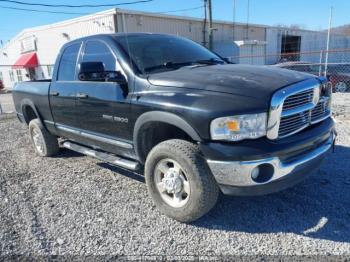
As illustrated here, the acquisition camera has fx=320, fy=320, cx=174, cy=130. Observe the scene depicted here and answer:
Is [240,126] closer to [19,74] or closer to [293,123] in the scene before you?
[293,123]

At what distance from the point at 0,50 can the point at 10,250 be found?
1680 inches

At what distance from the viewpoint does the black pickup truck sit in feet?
8.93

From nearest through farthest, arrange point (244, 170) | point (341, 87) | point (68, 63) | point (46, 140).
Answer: point (244, 170), point (68, 63), point (46, 140), point (341, 87)

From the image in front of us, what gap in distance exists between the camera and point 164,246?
2.91 m

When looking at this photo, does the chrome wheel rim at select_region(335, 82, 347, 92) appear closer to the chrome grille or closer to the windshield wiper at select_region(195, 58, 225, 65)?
the windshield wiper at select_region(195, 58, 225, 65)

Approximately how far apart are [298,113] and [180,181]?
1.30 m

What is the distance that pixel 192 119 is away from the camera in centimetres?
284

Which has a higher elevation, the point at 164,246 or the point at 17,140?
the point at 164,246

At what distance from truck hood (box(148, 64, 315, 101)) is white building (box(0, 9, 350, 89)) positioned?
12.6 m

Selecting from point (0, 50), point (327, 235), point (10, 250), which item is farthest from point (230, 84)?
point (0, 50)

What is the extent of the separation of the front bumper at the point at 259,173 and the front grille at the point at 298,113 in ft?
0.81

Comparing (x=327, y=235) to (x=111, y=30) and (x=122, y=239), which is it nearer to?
(x=122, y=239)

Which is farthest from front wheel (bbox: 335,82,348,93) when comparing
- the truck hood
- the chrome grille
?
the truck hood

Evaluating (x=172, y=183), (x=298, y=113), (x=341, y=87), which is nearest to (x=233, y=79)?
(x=298, y=113)
